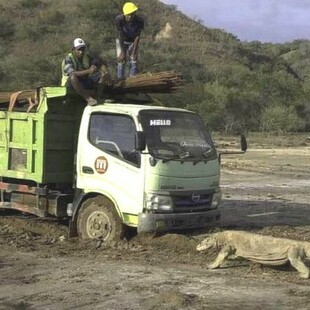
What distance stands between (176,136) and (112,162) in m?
1.04

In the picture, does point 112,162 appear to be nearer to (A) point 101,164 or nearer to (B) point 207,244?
(A) point 101,164

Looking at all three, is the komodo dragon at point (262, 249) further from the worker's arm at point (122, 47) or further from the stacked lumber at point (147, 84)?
the worker's arm at point (122, 47)

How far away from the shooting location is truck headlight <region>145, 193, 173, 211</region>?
1059cm

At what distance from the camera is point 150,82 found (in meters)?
11.7

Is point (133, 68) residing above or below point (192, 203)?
above

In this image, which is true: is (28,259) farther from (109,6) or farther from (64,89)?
(109,6)

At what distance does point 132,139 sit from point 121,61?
3013 millimetres

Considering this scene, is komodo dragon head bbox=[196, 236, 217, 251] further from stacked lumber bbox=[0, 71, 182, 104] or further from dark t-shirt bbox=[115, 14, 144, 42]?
dark t-shirt bbox=[115, 14, 144, 42]

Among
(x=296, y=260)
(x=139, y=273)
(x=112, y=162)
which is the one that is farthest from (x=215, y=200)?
(x=139, y=273)

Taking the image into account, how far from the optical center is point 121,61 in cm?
1338

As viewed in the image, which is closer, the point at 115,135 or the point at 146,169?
the point at 146,169

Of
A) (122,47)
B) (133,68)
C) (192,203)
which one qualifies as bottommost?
(192,203)

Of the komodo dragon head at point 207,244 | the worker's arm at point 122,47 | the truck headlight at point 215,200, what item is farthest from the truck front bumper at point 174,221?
the worker's arm at point 122,47

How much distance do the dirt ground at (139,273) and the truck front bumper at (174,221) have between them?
0.68 feet
